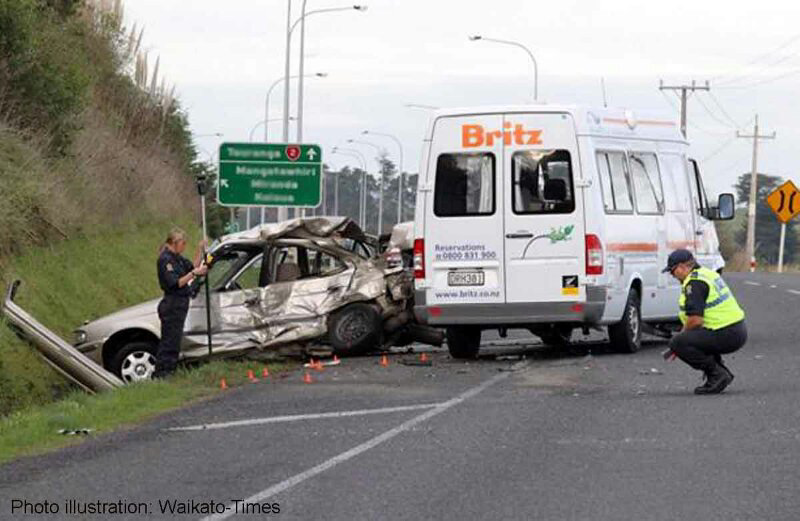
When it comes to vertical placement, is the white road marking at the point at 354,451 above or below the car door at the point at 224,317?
below

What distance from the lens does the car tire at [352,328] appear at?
65.7ft

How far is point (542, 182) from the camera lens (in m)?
19.0

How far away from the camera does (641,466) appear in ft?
36.2

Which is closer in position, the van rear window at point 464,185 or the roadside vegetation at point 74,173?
the van rear window at point 464,185

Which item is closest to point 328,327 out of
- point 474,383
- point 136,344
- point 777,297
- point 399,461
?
point 136,344

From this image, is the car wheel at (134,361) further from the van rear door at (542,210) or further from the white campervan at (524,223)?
the van rear door at (542,210)

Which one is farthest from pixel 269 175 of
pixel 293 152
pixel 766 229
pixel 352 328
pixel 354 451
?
pixel 766 229

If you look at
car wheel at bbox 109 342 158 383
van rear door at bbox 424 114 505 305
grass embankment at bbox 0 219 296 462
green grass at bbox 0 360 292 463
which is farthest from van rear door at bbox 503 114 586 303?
car wheel at bbox 109 342 158 383

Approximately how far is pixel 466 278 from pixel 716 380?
14.9 ft

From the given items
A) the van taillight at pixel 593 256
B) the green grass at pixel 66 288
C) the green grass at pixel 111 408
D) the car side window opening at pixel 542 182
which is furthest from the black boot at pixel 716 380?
the green grass at pixel 66 288

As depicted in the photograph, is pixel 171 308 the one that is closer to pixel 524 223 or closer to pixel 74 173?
pixel 524 223

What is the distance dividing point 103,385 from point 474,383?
4.03 meters

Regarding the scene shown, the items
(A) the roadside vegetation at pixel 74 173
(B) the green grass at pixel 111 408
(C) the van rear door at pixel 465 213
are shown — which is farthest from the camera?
(A) the roadside vegetation at pixel 74 173

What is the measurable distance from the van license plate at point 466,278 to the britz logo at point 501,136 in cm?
138
